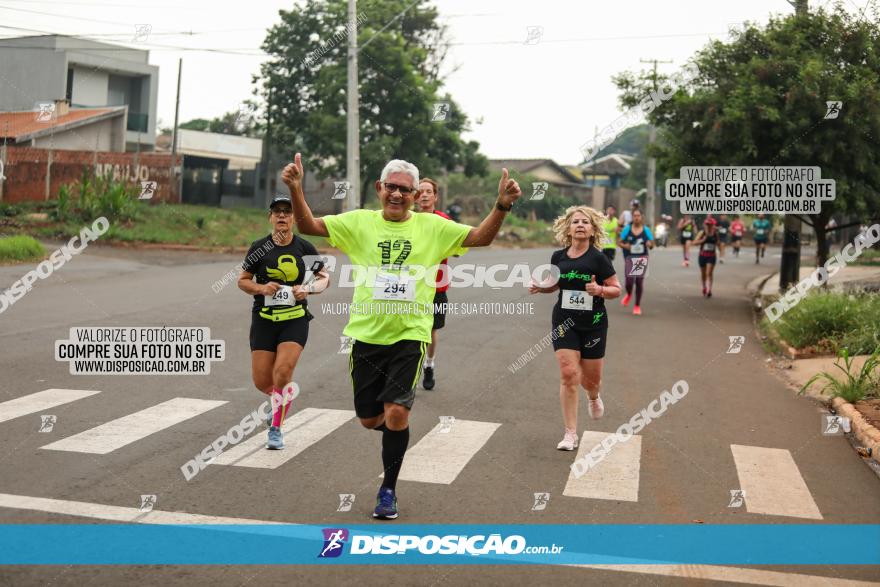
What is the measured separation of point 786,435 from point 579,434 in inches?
75.2

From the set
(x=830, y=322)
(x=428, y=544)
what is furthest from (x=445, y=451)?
(x=830, y=322)

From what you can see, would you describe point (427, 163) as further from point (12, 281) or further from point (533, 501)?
point (533, 501)

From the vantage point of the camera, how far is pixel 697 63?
19.0 meters

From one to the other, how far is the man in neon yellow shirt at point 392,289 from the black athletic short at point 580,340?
230 centimetres

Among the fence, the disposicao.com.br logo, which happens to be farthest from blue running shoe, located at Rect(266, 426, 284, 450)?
the fence

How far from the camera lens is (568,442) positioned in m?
7.97

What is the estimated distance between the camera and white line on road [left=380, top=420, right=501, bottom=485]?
23.1 ft

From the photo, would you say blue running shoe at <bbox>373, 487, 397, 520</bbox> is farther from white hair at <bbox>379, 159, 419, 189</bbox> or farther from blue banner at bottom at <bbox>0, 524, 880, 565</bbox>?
white hair at <bbox>379, 159, 419, 189</bbox>

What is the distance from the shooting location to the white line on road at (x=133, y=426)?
7.47 meters

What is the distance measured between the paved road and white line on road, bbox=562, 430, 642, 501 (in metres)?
0.03

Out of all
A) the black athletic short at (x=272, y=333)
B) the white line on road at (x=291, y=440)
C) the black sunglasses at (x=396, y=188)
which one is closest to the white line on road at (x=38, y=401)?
the white line on road at (x=291, y=440)

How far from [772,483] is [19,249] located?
19.0m

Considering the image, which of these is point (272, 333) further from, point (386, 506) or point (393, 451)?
point (386, 506)

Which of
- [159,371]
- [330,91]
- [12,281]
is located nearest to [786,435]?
[159,371]
